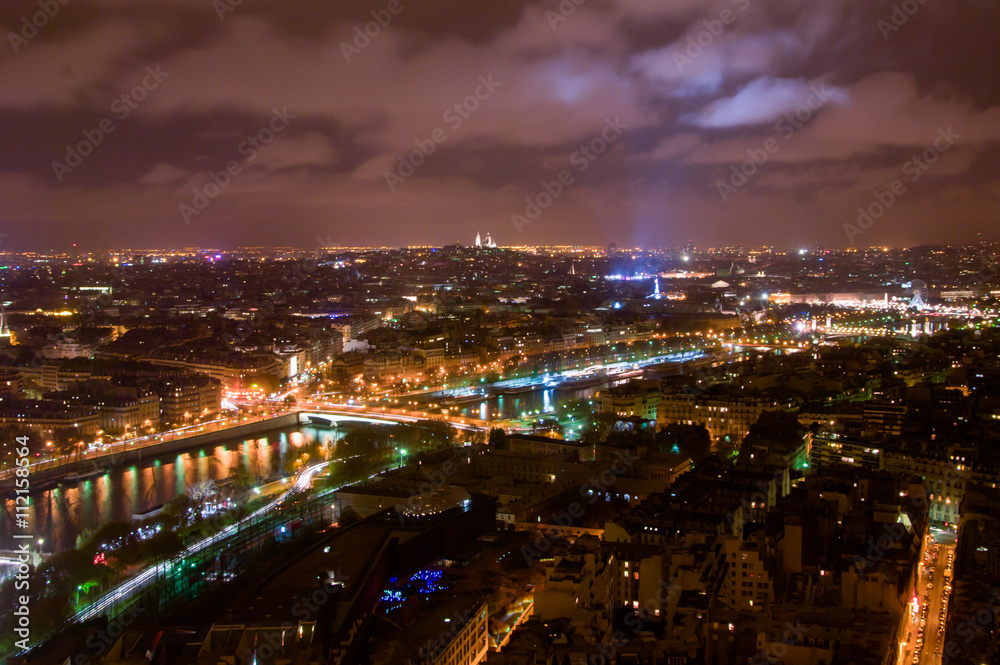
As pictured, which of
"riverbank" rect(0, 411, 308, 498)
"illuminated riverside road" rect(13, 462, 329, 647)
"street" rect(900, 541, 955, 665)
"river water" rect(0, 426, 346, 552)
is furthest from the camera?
"riverbank" rect(0, 411, 308, 498)

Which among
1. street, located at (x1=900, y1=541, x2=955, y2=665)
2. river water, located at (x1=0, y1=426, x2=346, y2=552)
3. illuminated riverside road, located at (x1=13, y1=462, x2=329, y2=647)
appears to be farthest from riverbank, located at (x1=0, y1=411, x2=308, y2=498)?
street, located at (x1=900, y1=541, x2=955, y2=665)

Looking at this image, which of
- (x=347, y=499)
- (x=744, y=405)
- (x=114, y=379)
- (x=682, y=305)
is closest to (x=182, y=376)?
(x=114, y=379)

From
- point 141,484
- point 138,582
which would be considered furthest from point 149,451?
point 138,582

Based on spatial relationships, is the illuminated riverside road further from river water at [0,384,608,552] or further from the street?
the street

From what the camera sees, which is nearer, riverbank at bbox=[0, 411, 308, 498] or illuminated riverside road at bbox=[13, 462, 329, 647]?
illuminated riverside road at bbox=[13, 462, 329, 647]

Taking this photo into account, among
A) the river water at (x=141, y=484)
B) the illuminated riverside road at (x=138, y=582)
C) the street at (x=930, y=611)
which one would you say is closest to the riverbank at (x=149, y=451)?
the river water at (x=141, y=484)

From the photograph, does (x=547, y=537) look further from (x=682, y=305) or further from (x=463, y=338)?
(x=682, y=305)

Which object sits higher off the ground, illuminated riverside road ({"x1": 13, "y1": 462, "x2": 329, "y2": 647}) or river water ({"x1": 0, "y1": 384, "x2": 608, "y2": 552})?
illuminated riverside road ({"x1": 13, "y1": 462, "x2": 329, "y2": 647})

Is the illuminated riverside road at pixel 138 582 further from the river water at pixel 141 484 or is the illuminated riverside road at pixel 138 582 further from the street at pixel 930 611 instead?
the street at pixel 930 611

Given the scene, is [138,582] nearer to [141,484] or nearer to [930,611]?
[141,484]
